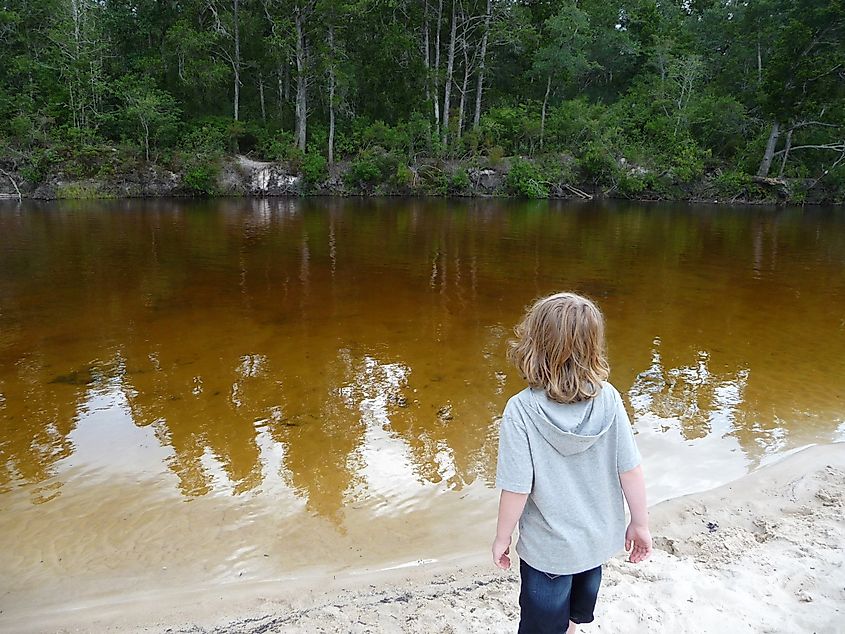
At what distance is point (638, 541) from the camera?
6.69 feet

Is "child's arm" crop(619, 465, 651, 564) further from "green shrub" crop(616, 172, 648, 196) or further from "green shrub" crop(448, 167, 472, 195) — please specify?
"green shrub" crop(616, 172, 648, 196)

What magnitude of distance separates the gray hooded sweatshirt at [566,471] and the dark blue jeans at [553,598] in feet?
0.24

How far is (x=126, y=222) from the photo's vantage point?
18312 mm

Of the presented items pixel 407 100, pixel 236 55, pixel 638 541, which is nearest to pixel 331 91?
pixel 407 100

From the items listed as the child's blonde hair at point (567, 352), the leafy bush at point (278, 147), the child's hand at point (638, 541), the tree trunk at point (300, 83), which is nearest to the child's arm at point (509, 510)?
the child's blonde hair at point (567, 352)

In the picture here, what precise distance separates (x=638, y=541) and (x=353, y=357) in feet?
15.8

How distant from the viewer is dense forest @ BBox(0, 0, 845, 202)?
29094mm

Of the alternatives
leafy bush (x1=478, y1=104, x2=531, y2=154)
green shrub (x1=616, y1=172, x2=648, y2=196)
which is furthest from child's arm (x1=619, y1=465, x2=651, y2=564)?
leafy bush (x1=478, y1=104, x2=531, y2=154)

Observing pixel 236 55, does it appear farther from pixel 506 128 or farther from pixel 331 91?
pixel 506 128

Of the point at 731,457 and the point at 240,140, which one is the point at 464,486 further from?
the point at 240,140

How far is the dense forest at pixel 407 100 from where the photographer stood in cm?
2909

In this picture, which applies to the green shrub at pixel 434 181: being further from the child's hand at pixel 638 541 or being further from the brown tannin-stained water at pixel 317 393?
the child's hand at pixel 638 541

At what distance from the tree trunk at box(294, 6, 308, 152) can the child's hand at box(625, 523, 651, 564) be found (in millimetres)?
32247

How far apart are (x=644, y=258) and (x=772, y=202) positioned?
22.3 meters
